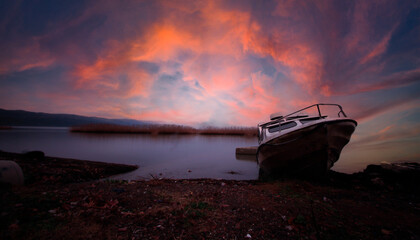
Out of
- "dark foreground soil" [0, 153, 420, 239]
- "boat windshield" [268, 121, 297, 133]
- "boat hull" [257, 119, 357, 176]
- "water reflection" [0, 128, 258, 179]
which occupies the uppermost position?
"boat windshield" [268, 121, 297, 133]

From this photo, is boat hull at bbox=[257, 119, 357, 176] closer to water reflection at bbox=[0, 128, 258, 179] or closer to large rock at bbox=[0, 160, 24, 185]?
water reflection at bbox=[0, 128, 258, 179]

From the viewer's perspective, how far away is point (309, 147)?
24.1ft

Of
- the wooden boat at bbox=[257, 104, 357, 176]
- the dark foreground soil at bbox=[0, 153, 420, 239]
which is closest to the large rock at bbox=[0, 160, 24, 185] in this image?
the dark foreground soil at bbox=[0, 153, 420, 239]

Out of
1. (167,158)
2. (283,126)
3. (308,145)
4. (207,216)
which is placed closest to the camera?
(207,216)

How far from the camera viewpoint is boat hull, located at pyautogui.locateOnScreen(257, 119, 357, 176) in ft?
23.0

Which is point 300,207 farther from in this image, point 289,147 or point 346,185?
point 346,185

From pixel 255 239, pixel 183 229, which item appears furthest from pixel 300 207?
pixel 183 229

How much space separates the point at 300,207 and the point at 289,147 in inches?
134

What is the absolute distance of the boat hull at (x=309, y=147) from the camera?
7.00 metres

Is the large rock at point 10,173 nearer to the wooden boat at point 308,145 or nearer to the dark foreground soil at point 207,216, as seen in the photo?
the dark foreground soil at point 207,216

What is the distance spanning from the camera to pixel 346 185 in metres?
7.74

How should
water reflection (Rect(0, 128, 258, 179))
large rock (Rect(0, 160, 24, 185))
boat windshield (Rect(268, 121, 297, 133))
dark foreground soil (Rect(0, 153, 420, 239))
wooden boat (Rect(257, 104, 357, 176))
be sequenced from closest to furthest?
dark foreground soil (Rect(0, 153, 420, 239)) < large rock (Rect(0, 160, 24, 185)) < wooden boat (Rect(257, 104, 357, 176)) < boat windshield (Rect(268, 121, 297, 133)) < water reflection (Rect(0, 128, 258, 179))

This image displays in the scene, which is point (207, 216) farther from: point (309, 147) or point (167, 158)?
point (167, 158)

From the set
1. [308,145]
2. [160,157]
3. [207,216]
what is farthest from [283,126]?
[160,157]
